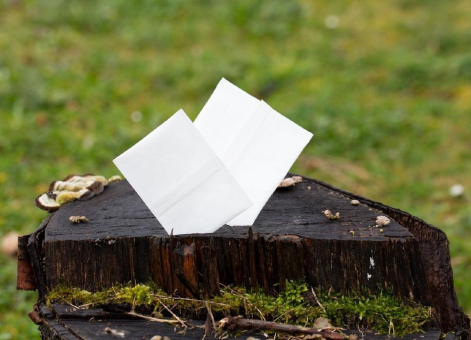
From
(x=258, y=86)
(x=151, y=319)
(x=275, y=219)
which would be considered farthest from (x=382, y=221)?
(x=258, y=86)

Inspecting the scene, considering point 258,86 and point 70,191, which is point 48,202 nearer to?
point 70,191

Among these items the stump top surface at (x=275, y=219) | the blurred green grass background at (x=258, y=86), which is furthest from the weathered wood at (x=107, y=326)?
the blurred green grass background at (x=258, y=86)

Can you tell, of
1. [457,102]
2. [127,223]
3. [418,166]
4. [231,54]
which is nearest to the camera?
[127,223]

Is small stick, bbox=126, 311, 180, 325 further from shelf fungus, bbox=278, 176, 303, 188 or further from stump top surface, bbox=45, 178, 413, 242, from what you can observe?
shelf fungus, bbox=278, 176, 303, 188

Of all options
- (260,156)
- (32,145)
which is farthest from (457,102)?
(260,156)

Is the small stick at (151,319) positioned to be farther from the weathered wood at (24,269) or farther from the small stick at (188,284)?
the weathered wood at (24,269)

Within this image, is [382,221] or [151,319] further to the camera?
[382,221]

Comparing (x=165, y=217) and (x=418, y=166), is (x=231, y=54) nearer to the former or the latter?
(x=418, y=166)
